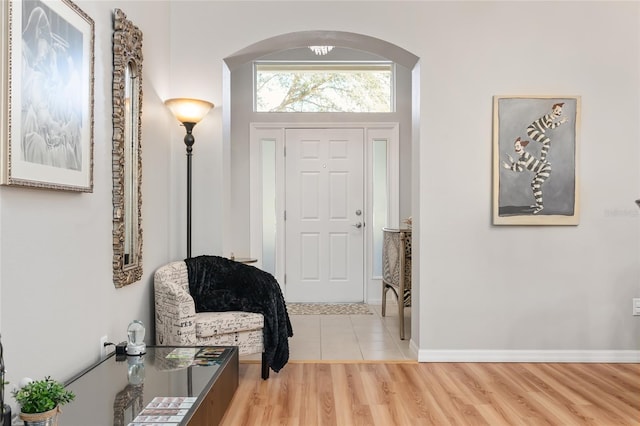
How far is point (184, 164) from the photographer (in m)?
3.47

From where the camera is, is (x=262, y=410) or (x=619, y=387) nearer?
(x=262, y=410)

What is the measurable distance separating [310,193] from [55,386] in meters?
4.11

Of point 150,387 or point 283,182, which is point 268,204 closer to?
point 283,182

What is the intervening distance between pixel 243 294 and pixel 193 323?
1.44 feet

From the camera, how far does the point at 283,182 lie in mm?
5508

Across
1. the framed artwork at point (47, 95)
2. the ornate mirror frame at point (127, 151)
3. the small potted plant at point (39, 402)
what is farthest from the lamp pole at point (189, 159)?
the small potted plant at point (39, 402)

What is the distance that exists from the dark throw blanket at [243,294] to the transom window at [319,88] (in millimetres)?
2723

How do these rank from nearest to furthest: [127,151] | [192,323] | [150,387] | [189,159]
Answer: [150,387], [127,151], [192,323], [189,159]

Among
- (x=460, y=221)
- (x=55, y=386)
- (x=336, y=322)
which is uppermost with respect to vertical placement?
(x=460, y=221)

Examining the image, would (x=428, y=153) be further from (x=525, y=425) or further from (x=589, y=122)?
(x=525, y=425)

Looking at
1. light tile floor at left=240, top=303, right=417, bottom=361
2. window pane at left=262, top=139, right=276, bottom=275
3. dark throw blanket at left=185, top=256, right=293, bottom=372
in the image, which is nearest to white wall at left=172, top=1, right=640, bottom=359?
light tile floor at left=240, top=303, right=417, bottom=361

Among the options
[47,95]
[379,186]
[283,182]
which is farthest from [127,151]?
[379,186]

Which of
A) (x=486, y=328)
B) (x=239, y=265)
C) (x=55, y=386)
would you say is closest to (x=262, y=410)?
(x=239, y=265)

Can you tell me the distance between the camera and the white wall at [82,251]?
5.63 ft
